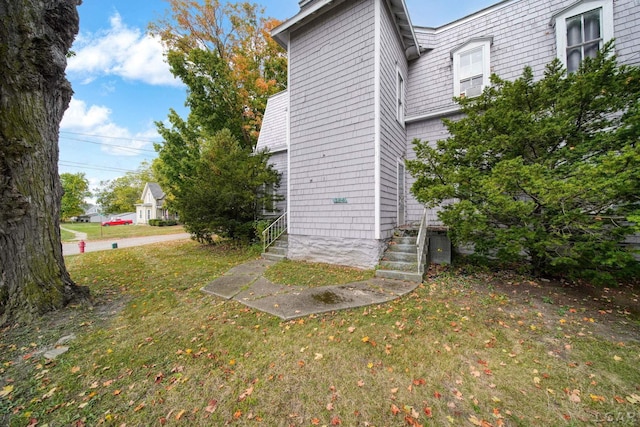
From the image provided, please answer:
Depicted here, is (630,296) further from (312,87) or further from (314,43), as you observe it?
(314,43)

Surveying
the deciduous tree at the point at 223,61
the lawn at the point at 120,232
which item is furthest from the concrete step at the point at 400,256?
the lawn at the point at 120,232

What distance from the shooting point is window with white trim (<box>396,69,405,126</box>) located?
7.44 m

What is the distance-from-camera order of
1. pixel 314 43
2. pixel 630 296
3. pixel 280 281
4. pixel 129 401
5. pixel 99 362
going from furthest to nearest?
pixel 314 43
pixel 280 281
pixel 630 296
pixel 99 362
pixel 129 401

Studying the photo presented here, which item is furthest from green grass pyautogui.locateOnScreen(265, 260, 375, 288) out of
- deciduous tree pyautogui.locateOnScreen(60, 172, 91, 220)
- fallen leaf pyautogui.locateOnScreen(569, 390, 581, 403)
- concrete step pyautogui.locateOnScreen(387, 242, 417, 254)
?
deciduous tree pyautogui.locateOnScreen(60, 172, 91, 220)

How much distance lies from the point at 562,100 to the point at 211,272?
334 inches

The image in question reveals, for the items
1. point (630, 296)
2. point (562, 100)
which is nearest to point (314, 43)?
point (562, 100)

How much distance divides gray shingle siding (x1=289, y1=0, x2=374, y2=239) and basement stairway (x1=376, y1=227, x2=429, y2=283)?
773 millimetres

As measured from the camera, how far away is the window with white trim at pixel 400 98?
24.4ft

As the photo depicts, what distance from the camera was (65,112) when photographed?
450 cm

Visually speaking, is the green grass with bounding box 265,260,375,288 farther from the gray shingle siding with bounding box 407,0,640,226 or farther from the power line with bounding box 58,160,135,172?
the power line with bounding box 58,160,135,172

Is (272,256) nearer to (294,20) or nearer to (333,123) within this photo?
(333,123)

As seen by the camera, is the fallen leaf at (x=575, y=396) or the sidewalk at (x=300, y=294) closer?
the fallen leaf at (x=575, y=396)

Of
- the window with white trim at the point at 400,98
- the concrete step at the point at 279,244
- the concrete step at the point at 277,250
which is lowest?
the concrete step at the point at 277,250

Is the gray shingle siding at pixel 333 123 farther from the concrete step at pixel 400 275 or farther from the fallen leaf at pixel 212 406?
the fallen leaf at pixel 212 406
